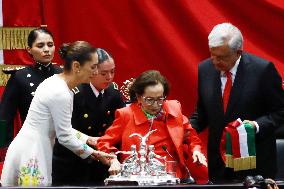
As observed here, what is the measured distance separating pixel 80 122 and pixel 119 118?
12.4 inches

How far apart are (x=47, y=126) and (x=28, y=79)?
0.87m

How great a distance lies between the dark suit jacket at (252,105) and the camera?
11.8ft

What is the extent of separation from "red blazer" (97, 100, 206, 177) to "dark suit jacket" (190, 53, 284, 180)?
12 centimetres

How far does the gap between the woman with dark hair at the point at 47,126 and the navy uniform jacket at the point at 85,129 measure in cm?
37

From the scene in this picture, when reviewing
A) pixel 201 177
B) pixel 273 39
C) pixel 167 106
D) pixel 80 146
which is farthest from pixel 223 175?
pixel 273 39

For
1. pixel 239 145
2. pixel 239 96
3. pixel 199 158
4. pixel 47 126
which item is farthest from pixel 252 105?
pixel 47 126

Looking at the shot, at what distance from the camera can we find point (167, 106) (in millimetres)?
3719

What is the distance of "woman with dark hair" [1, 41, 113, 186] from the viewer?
3451 millimetres

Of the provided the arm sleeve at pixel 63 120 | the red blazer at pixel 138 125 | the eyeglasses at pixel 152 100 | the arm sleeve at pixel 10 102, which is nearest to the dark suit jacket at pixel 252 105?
the red blazer at pixel 138 125

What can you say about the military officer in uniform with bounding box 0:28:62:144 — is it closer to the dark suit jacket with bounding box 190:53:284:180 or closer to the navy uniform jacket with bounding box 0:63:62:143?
the navy uniform jacket with bounding box 0:63:62:143

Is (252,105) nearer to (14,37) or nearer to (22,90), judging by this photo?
(22,90)

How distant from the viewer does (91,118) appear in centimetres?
393

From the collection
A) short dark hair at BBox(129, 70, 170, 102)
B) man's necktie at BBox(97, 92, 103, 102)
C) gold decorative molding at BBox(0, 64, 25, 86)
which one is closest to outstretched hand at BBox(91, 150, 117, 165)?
short dark hair at BBox(129, 70, 170, 102)

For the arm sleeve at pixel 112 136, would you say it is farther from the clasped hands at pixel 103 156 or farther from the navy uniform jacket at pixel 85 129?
the navy uniform jacket at pixel 85 129
